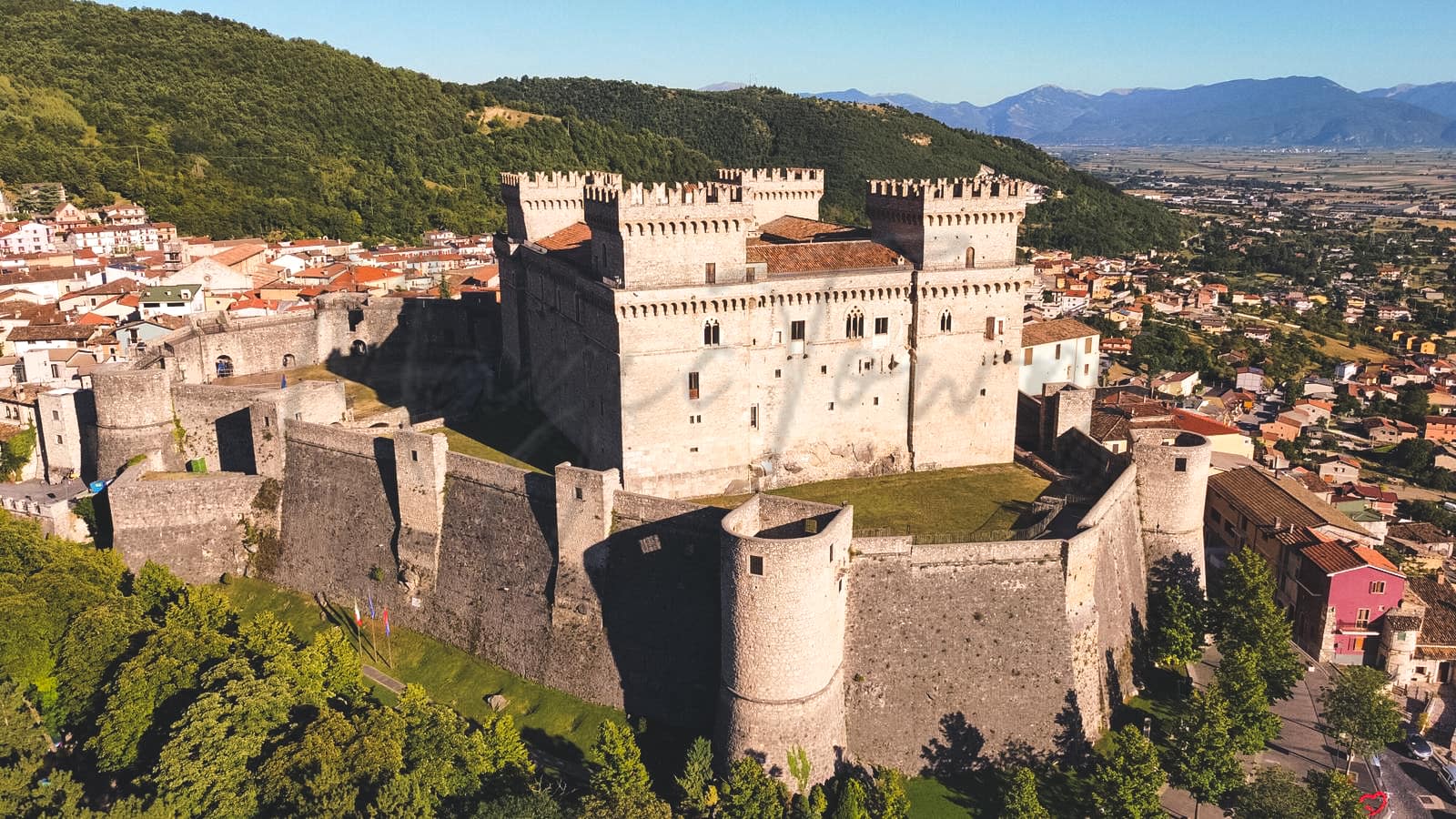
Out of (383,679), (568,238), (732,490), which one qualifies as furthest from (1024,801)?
(568,238)

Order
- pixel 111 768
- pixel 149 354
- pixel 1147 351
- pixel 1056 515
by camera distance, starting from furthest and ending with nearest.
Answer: pixel 1147 351 < pixel 149 354 < pixel 1056 515 < pixel 111 768

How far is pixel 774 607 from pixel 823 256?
16.5 meters

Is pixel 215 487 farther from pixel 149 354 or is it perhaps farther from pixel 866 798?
pixel 866 798

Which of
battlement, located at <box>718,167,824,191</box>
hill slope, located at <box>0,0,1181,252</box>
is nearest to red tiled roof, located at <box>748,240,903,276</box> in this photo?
battlement, located at <box>718,167,824,191</box>

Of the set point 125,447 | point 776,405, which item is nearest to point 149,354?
point 125,447

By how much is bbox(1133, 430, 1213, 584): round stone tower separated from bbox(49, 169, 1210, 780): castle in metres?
0.10

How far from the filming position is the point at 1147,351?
97125 millimetres

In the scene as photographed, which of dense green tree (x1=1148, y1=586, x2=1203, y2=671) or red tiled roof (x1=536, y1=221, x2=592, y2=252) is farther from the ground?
red tiled roof (x1=536, y1=221, x2=592, y2=252)

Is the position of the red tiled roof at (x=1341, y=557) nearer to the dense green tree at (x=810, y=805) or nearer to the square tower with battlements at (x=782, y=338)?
the square tower with battlements at (x=782, y=338)

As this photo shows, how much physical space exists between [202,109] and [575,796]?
369 ft

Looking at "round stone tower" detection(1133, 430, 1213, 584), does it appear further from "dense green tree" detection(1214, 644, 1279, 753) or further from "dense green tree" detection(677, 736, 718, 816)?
"dense green tree" detection(677, 736, 718, 816)

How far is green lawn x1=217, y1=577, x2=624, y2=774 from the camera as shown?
108 ft

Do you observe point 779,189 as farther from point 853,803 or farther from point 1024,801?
point 1024,801

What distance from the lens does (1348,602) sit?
38781 mm
